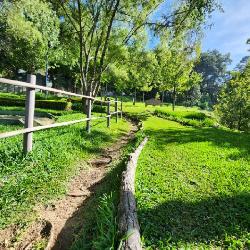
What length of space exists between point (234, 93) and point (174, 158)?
36635 millimetres

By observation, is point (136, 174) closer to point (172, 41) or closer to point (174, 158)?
point (174, 158)

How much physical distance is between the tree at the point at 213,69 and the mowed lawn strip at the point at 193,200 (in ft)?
429

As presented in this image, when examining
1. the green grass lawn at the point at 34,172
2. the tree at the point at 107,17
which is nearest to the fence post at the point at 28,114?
the green grass lawn at the point at 34,172

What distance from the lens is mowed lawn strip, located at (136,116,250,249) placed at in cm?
428

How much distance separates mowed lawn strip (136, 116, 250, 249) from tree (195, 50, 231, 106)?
131 m

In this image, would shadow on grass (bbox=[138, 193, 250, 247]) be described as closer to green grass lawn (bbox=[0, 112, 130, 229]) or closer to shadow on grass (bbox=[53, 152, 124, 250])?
shadow on grass (bbox=[53, 152, 124, 250])

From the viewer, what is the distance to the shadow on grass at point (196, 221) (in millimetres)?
4250

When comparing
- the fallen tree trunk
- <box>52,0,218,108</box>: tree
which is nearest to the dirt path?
the fallen tree trunk

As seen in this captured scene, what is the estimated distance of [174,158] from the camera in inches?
345

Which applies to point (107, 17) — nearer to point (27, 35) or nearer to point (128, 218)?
point (27, 35)

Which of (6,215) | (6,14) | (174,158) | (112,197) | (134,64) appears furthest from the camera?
(134,64)

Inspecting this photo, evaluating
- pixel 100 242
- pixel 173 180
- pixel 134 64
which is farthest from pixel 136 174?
pixel 134 64

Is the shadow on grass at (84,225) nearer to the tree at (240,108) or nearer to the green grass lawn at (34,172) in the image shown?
the green grass lawn at (34,172)

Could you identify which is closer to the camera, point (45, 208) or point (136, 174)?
point (45, 208)
